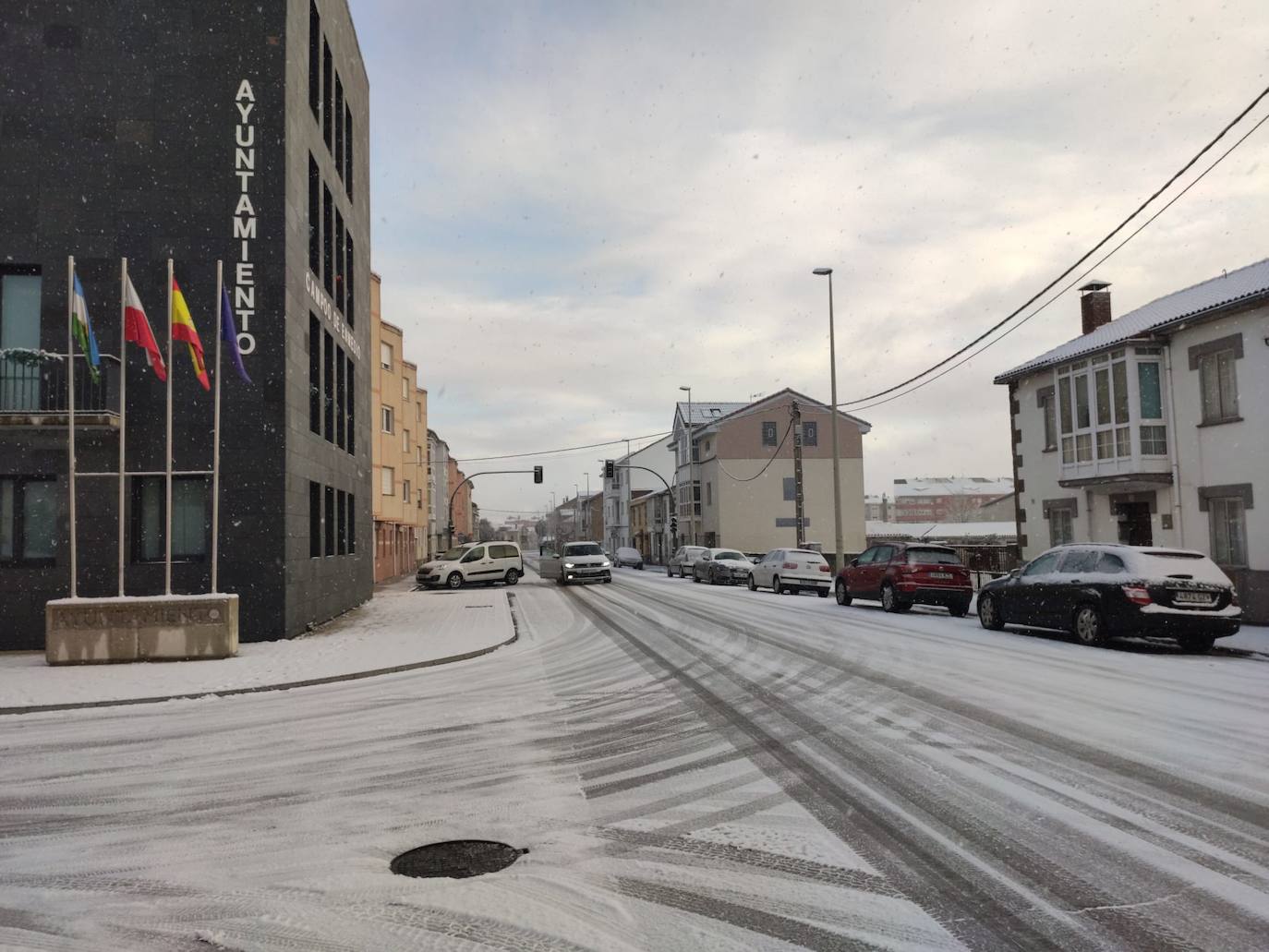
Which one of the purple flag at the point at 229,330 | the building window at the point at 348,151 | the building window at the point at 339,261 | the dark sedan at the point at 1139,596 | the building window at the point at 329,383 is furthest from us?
the building window at the point at 348,151

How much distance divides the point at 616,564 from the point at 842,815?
210 ft

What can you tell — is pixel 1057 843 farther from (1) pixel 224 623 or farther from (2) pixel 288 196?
(2) pixel 288 196

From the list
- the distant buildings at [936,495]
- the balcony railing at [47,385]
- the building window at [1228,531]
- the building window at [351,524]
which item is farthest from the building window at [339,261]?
the distant buildings at [936,495]

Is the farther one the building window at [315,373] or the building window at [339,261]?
the building window at [339,261]

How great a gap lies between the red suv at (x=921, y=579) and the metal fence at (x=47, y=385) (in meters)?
16.0

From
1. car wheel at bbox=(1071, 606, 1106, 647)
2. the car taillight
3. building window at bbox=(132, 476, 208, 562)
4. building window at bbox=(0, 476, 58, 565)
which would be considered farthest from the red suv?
building window at bbox=(0, 476, 58, 565)

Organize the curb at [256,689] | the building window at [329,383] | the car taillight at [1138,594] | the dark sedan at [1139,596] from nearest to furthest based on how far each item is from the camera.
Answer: the curb at [256,689] → the dark sedan at [1139,596] → the car taillight at [1138,594] → the building window at [329,383]

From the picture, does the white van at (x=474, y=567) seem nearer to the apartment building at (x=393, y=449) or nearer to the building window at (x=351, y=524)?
the apartment building at (x=393, y=449)

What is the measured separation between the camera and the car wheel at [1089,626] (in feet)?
44.1

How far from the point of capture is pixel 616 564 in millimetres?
68562

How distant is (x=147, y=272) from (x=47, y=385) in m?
2.46

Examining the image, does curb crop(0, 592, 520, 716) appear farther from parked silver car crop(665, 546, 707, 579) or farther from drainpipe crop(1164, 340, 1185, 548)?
parked silver car crop(665, 546, 707, 579)

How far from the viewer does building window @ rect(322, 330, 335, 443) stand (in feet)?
65.2

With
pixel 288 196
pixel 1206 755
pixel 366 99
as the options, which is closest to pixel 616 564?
pixel 366 99
